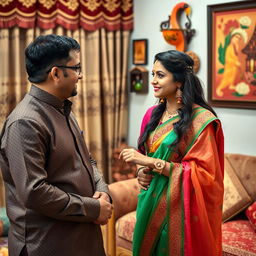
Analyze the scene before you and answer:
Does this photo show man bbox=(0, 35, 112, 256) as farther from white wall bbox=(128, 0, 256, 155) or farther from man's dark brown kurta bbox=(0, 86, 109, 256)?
white wall bbox=(128, 0, 256, 155)

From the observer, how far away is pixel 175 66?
206 centimetres

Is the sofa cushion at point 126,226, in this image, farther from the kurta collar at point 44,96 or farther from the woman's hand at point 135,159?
the kurta collar at point 44,96

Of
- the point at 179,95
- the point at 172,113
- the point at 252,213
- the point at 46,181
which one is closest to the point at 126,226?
the point at 252,213

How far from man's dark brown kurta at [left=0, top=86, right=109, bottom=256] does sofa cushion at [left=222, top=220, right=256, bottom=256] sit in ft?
3.70

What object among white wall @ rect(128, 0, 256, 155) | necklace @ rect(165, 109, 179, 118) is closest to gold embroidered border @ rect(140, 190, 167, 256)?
necklace @ rect(165, 109, 179, 118)

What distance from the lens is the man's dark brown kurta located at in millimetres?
1445

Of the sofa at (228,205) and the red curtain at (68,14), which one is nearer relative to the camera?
the sofa at (228,205)

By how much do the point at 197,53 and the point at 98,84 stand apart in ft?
3.32

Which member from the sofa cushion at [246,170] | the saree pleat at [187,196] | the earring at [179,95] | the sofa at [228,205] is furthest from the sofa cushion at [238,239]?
the earring at [179,95]

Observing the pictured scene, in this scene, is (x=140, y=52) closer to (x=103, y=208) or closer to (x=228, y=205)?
(x=228, y=205)

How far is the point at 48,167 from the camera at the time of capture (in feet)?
5.04

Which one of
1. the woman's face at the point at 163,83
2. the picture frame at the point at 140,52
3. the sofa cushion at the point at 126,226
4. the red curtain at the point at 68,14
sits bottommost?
the sofa cushion at the point at 126,226

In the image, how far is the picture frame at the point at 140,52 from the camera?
388 centimetres

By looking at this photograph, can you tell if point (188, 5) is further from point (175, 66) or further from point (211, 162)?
point (211, 162)
